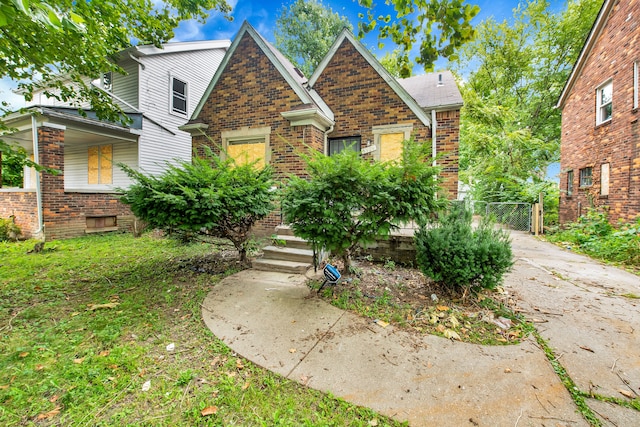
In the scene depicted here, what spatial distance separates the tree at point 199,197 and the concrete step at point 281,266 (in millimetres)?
865

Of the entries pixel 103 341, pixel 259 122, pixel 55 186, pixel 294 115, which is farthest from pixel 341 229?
pixel 55 186

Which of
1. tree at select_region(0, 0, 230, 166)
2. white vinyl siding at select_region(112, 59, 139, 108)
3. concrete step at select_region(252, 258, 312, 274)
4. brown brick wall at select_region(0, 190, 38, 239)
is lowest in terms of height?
concrete step at select_region(252, 258, 312, 274)

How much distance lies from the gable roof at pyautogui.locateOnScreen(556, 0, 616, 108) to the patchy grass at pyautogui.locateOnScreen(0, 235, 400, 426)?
48.0 feet

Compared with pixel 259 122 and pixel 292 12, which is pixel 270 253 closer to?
pixel 259 122

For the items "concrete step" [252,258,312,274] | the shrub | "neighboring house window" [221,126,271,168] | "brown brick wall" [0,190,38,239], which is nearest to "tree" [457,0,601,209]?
"neighboring house window" [221,126,271,168]

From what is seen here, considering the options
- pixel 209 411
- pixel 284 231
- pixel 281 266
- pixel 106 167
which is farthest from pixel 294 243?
pixel 106 167

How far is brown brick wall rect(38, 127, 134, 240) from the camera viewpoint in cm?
805

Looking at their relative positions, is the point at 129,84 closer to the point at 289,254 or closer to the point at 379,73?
the point at 379,73

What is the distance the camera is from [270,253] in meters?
5.52

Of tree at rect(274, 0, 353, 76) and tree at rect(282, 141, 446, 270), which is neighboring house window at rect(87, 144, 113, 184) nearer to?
tree at rect(282, 141, 446, 270)

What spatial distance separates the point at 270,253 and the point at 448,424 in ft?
13.8

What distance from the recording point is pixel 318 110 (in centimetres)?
745

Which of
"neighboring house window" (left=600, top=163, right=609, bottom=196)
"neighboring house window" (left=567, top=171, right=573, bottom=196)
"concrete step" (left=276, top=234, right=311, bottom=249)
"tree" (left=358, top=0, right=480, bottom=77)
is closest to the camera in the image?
"tree" (left=358, top=0, right=480, bottom=77)

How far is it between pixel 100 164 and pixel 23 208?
12.3ft
